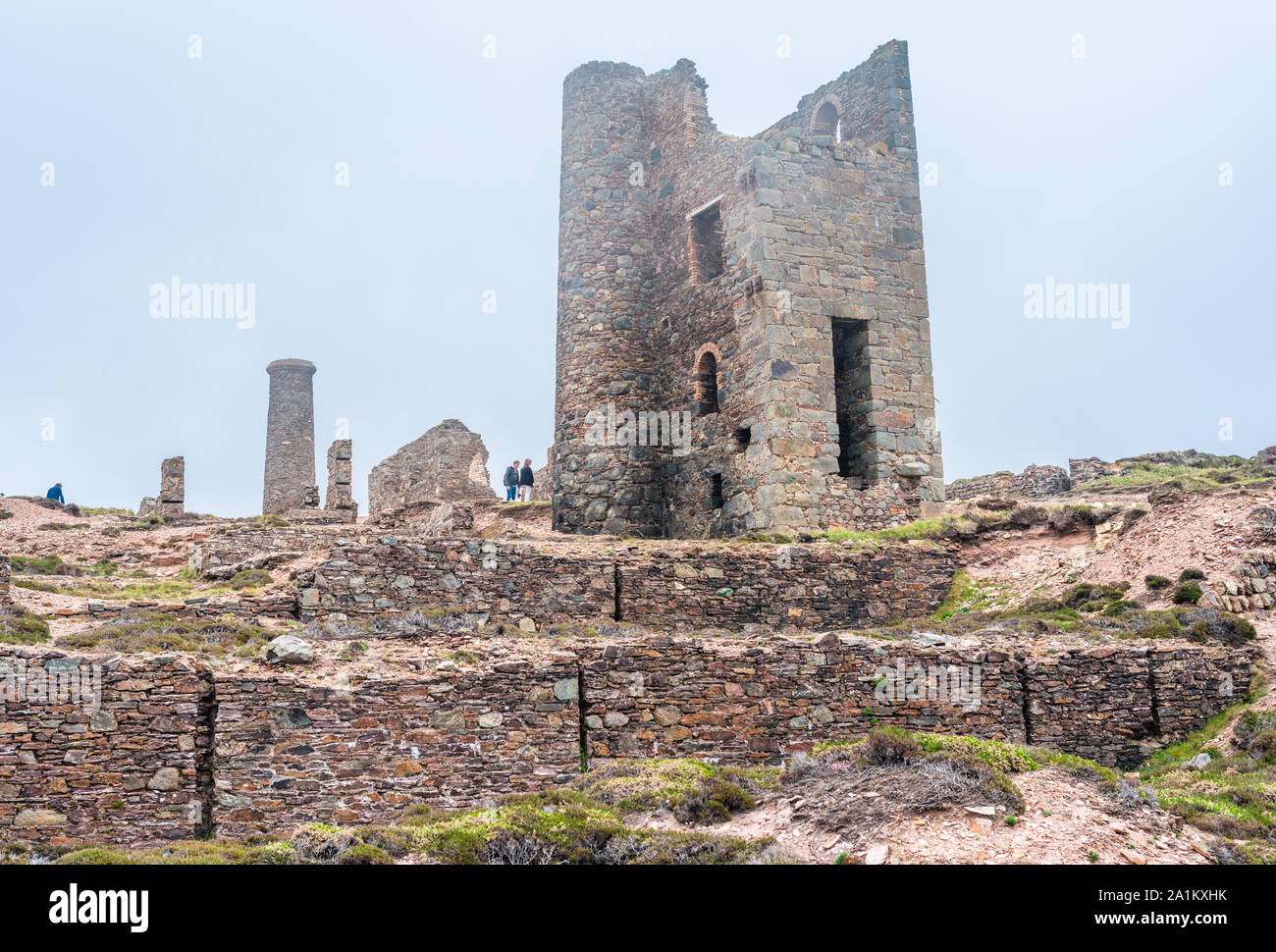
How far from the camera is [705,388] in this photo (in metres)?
24.8

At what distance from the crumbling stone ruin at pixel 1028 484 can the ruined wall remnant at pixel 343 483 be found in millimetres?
15610

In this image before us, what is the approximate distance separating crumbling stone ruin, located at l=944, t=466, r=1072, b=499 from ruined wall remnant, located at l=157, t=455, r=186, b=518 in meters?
21.0

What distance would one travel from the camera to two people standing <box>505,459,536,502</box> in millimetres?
31156

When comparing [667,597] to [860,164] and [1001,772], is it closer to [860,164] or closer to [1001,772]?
[1001,772]

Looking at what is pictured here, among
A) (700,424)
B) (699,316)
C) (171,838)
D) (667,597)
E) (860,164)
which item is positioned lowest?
(171,838)

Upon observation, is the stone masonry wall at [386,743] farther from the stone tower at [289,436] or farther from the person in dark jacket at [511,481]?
the stone tower at [289,436]

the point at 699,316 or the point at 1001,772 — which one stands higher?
the point at 699,316

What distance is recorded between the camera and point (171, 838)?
11055 mm

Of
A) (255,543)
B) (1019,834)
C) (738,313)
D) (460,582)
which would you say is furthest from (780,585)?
(1019,834)

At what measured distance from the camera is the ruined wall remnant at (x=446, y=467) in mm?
34438

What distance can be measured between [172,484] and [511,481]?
9859 millimetres

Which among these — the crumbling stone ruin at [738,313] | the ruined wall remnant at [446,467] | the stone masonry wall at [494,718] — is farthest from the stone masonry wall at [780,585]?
the ruined wall remnant at [446,467]

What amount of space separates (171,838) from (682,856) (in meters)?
4.94
